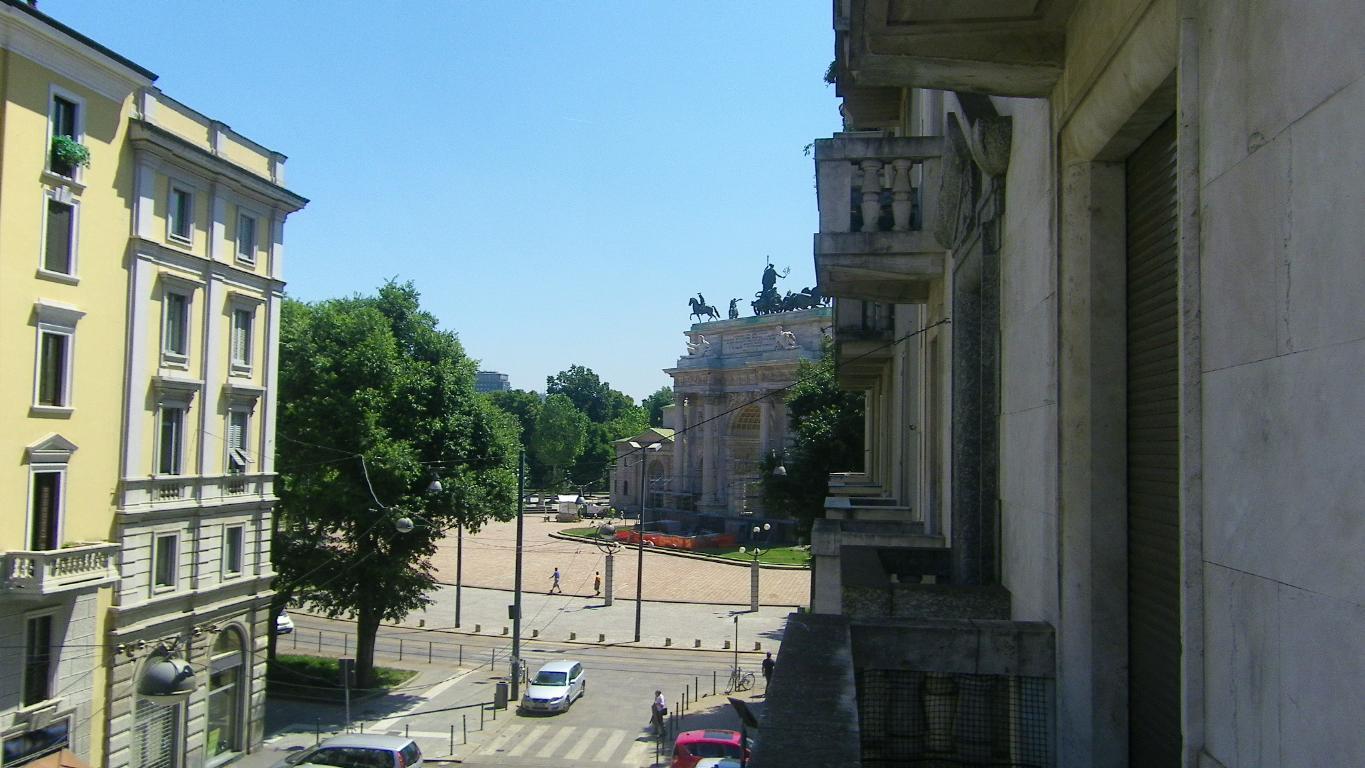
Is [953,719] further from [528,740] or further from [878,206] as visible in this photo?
[528,740]

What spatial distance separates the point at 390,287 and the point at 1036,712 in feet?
95.6

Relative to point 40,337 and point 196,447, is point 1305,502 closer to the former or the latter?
point 40,337

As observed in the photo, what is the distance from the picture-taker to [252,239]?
2350 cm

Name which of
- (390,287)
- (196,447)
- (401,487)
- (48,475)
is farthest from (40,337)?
(390,287)

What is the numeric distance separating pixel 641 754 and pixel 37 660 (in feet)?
40.2

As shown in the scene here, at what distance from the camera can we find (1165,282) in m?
3.97

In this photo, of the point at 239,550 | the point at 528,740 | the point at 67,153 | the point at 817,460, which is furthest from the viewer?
the point at 817,460

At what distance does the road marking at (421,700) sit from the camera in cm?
2595

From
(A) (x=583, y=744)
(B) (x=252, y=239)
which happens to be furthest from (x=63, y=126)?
(A) (x=583, y=744)

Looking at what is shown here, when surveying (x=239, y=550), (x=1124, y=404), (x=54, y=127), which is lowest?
(x=239, y=550)

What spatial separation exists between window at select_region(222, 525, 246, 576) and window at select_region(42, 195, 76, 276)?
7.19 m

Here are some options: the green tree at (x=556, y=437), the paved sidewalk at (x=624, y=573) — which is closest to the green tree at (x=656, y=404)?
the green tree at (x=556, y=437)

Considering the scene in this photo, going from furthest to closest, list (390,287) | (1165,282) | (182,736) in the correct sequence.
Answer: (390,287) < (182,736) < (1165,282)

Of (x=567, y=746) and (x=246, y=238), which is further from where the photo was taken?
(x=567, y=746)
